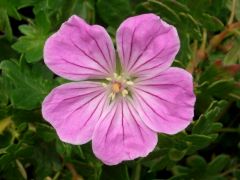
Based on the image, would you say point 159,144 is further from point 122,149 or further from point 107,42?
point 107,42

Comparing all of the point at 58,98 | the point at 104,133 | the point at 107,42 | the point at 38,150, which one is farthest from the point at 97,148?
the point at 38,150

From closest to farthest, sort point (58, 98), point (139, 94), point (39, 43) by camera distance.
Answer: point (58, 98)
point (139, 94)
point (39, 43)

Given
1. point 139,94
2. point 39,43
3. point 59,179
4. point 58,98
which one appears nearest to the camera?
point 58,98

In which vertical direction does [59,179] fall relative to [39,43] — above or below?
below

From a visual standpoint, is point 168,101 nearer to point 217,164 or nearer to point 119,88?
point 119,88

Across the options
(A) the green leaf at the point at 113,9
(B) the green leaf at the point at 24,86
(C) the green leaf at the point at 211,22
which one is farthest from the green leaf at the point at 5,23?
(C) the green leaf at the point at 211,22

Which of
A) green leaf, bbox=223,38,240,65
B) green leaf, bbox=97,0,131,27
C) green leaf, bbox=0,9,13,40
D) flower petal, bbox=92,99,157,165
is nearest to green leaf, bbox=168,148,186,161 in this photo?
flower petal, bbox=92,99,157,165

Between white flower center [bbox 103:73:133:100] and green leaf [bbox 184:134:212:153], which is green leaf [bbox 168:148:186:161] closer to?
green leaf [bbox 184:134:212:153]

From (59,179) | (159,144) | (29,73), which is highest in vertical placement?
(29,73)
